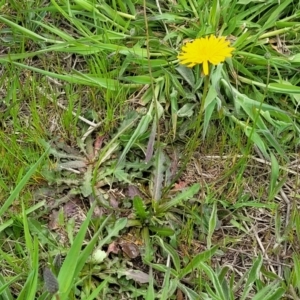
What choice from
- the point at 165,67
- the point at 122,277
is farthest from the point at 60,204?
the point at 165,67

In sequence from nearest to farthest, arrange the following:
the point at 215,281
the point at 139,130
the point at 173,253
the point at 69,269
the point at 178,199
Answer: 1. the point at 69,269
2. the point at 215,281
3. the point at 173,253
4. the point at 178,199
5. the point at 139,130

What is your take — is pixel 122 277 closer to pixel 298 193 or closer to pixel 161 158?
pixel 161 158

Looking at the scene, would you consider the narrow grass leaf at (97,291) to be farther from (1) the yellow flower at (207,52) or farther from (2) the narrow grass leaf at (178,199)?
(1) the yellow flower at (207,52)

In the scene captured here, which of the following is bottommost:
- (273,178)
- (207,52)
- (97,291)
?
(97,291)

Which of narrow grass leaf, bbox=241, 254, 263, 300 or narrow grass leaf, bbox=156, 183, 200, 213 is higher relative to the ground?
narrow grass leaf, bbox=156, 183, 200, 213

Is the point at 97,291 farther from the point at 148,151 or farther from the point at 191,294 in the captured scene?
the point at 148,151

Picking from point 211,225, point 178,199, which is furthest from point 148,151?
point 211,225

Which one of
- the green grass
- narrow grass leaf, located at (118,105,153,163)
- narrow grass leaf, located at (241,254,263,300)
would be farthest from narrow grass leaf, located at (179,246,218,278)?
narrow grass leaf, located at (118,105,153,163)

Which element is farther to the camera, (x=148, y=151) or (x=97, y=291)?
(x=148, y=151)

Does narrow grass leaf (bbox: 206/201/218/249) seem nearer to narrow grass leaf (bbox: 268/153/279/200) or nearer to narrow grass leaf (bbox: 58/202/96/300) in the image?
narrow grass leaf (bbox: 268/153/279/200)

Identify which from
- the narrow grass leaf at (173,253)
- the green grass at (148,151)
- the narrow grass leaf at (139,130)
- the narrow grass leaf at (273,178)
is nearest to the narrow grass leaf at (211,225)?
the green grass at (148,151)
